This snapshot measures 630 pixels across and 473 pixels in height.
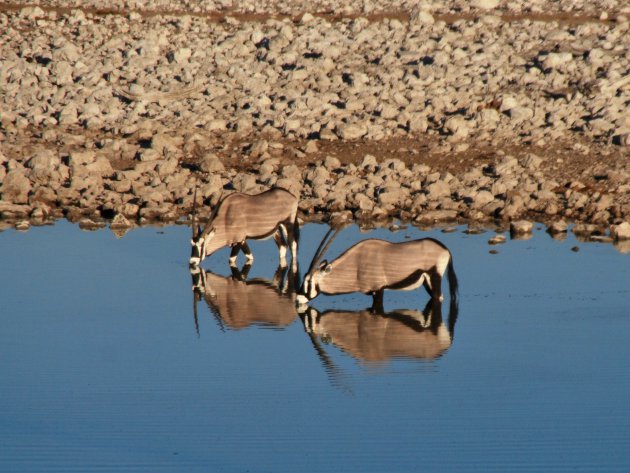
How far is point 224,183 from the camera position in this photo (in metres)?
18.8

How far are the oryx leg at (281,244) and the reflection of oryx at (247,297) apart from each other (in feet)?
0.40

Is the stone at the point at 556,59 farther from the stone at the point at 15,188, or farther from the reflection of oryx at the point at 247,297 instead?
the stone at the point at 15,188

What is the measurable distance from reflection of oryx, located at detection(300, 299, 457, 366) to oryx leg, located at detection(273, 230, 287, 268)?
1.98 meters

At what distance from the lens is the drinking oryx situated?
13.4 meters

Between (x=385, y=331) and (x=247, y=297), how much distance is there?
2056mm

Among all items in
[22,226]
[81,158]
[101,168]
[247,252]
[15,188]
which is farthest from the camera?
[81,158]

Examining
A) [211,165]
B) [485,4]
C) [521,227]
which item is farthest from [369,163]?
[485,4]

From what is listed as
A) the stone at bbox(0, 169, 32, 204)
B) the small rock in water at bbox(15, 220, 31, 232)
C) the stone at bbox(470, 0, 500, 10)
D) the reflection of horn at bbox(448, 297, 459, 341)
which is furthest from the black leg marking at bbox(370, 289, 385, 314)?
the stone at bbox(470, 0, 500, 10)

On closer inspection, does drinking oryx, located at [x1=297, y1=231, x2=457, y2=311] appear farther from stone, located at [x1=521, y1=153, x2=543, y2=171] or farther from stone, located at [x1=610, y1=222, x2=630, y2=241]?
stone, located at [x1=521, y1=153, x2=543, y2=171]

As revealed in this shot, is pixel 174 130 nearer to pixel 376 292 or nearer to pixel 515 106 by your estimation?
pixel 515 106

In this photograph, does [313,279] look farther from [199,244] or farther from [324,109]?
[324,109]

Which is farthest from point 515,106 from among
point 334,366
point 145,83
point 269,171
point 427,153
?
point 334,366

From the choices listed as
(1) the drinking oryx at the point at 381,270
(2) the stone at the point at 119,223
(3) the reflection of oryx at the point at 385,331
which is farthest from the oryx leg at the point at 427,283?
(2) the stone at the point at 119,223

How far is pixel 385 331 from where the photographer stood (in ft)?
42.2
